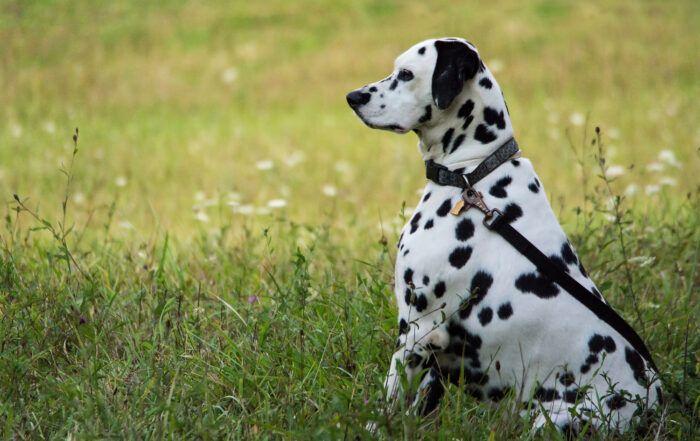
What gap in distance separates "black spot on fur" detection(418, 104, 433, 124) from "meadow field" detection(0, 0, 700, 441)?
2.69 ft

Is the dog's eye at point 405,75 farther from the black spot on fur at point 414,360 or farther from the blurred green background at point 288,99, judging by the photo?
the blurred green background at point 288,99

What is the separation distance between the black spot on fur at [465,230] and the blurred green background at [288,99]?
2251 millimetres

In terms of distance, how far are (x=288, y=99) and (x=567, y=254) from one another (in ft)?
28.4

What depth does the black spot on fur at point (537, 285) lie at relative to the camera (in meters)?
2.92

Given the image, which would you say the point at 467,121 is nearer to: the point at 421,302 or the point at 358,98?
the point at 358,98

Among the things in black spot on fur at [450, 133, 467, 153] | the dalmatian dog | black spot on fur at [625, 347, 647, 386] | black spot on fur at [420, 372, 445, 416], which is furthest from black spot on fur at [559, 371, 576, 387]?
black spot on fur at [450, 133, 467, 153]

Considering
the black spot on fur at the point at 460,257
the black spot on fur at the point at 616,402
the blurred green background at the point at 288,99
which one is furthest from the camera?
the blurred green background at the point at 288,99

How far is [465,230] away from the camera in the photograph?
9.94ft

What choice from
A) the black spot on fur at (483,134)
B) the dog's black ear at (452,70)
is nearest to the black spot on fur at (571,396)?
the black spot on fur at (483,134)

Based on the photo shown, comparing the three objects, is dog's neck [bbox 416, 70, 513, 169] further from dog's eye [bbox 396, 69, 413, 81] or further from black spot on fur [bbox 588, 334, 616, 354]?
black spot on fur [bbox 588, 334, 616, 354]

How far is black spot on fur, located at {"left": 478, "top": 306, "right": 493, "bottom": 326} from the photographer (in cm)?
296

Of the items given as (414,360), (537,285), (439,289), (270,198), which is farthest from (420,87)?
(270,198)

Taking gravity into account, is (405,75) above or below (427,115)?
above

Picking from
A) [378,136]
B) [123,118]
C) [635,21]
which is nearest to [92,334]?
[378,136]
